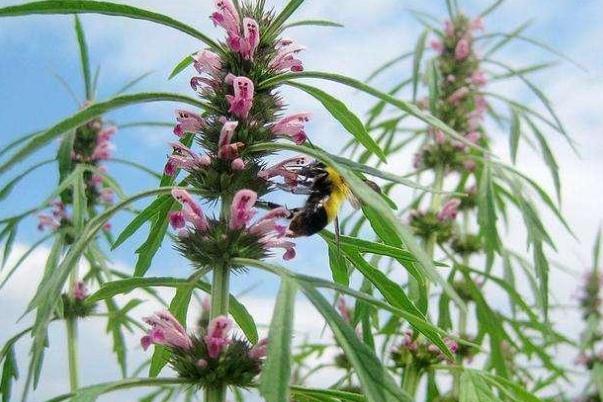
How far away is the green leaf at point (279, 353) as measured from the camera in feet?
4.97

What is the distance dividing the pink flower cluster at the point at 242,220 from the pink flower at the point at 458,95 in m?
3.45

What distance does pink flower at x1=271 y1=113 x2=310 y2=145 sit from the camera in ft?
6.92

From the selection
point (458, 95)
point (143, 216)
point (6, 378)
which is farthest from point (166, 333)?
point (458, 95)

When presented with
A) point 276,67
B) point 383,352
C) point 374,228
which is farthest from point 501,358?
point 276,67

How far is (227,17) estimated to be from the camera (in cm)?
212

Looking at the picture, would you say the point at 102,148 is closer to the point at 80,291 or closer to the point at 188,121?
the point at 80,291

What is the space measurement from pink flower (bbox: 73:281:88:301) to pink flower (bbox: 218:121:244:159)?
2894 millimetres

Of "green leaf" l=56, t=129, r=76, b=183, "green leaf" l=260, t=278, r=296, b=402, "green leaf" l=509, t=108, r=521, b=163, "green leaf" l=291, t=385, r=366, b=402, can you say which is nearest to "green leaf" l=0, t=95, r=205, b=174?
"green leaf" l=260, t=278, r=296, b=402

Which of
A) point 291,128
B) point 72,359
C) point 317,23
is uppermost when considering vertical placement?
point 317,23

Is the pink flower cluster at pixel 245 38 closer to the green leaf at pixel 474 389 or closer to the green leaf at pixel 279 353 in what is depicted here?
the green leaf at pixel 279 353

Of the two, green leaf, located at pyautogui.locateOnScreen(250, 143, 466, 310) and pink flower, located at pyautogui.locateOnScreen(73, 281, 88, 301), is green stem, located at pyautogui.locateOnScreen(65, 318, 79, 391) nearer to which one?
pink flower, located at pyautogui.locateOnScreen(73, 281, 88, 301)

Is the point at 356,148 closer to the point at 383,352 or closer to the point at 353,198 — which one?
the point at 383,352

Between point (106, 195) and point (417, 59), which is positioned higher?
point (417, 59)

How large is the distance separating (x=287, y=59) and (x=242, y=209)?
16.3 inches
